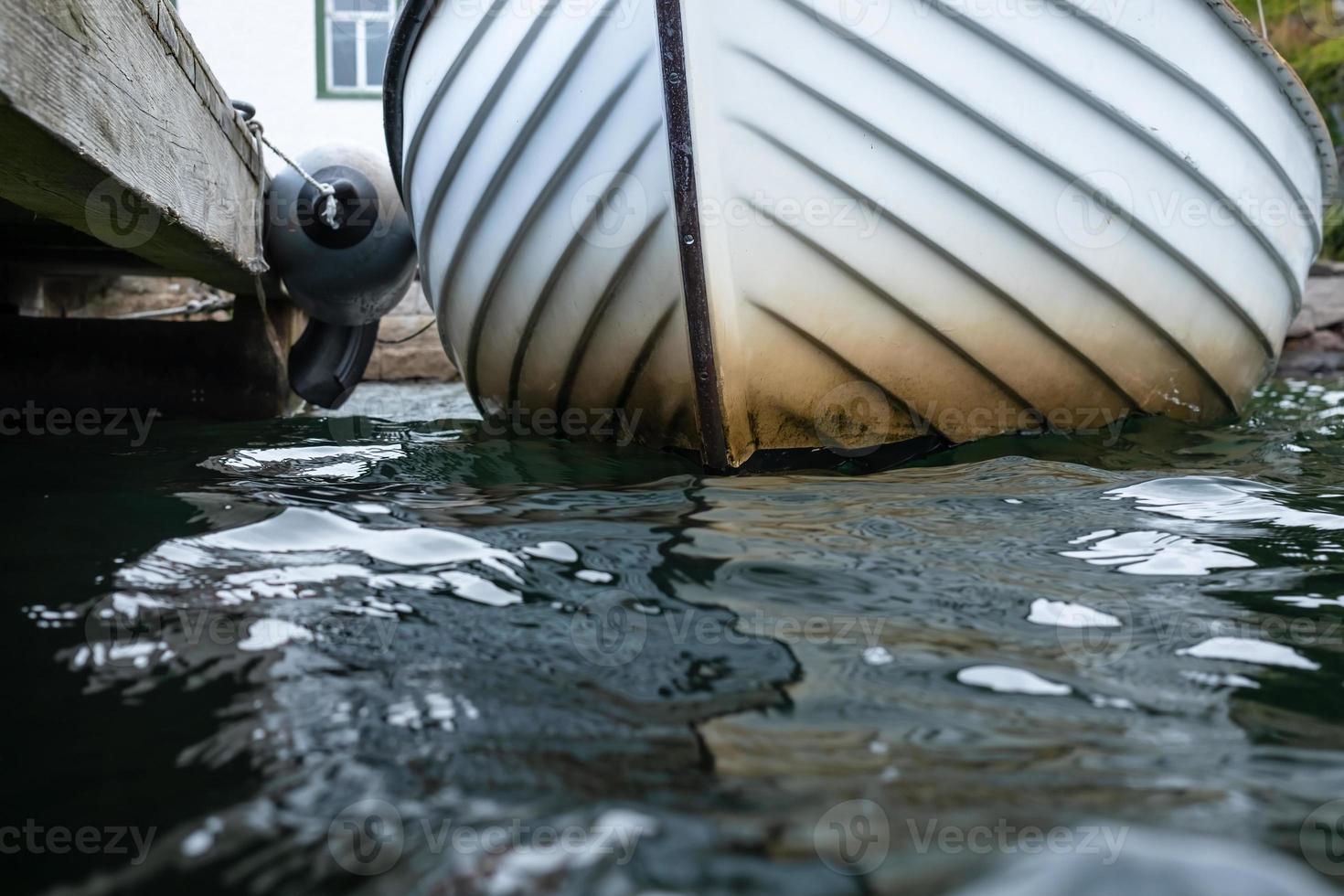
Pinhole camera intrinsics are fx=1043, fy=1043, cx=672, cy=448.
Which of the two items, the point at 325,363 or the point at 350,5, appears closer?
the point at 325,363

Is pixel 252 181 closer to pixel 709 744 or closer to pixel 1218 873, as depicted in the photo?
pixel 709 744

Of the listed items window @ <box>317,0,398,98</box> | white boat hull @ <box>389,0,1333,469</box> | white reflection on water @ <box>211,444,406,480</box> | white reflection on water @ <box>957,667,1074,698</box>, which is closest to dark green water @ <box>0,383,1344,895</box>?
white reflection on water @ <box>957,667,1074,698</box>

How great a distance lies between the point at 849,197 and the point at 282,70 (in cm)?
738

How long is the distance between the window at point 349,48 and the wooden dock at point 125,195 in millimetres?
4522

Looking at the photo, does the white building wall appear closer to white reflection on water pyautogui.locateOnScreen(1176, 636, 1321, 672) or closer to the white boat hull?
the white boat hull

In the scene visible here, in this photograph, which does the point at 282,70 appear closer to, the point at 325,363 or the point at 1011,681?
the point at 325,363

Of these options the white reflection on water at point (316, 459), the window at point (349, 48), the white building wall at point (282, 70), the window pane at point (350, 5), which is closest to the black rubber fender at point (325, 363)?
the white reflection on water at point (316, 459)

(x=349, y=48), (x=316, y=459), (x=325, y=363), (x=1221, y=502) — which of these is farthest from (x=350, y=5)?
(x=1221, y=502)

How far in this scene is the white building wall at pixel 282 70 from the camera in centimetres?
816

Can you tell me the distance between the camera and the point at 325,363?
13.1 ft

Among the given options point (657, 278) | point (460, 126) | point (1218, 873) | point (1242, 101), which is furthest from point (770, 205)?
point (1218, 873)

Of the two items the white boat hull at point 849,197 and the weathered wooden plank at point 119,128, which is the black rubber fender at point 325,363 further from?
the white boat hull at point 849,197

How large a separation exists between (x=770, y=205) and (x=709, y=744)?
1445 millimetres

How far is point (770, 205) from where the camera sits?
214 cm
